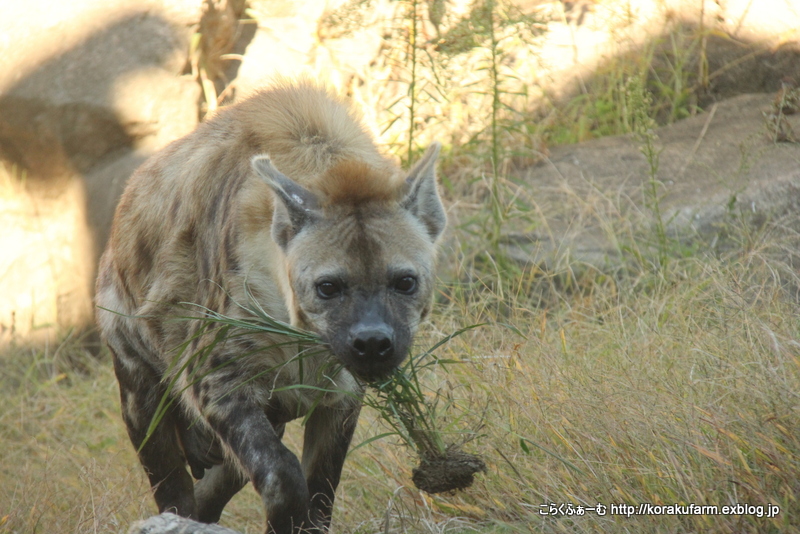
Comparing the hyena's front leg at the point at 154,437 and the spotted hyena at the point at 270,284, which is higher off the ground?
the spotted hyena at the point at 270,284

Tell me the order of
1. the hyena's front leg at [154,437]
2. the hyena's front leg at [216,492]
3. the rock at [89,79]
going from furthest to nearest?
the rock at [89,79] → the hyena's front leg at [216,492] → the hyena's front leg at [154,437]

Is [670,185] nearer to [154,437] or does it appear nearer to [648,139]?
[648,139]

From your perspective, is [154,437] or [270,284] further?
[154,437]

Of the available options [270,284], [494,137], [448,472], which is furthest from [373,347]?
[494,137]

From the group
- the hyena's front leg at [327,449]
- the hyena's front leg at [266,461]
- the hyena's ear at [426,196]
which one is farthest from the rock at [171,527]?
the hyena's ear at [426,196]

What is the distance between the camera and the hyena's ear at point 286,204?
2463mm

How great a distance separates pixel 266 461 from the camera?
244cm

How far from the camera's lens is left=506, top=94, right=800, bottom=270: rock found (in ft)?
14.6

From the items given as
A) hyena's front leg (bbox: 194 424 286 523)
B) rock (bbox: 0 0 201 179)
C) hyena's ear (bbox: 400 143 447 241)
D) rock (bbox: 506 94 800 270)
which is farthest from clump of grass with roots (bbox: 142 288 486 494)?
rock (bbox: 0 0 201 179)

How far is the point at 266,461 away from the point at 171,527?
1.03 feet

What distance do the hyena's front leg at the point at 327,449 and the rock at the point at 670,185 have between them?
1889mm

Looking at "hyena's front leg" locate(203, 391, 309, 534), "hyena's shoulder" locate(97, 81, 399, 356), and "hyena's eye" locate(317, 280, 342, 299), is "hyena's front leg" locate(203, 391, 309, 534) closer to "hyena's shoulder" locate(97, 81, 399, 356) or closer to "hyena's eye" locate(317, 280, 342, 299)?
"hyena's shoulder" locate(97, 81, 399, 356)

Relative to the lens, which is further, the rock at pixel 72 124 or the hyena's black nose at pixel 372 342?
the rock at pixel 72 124

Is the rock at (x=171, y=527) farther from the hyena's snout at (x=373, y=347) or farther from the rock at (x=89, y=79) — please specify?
the rock at (x=89, y=79)
